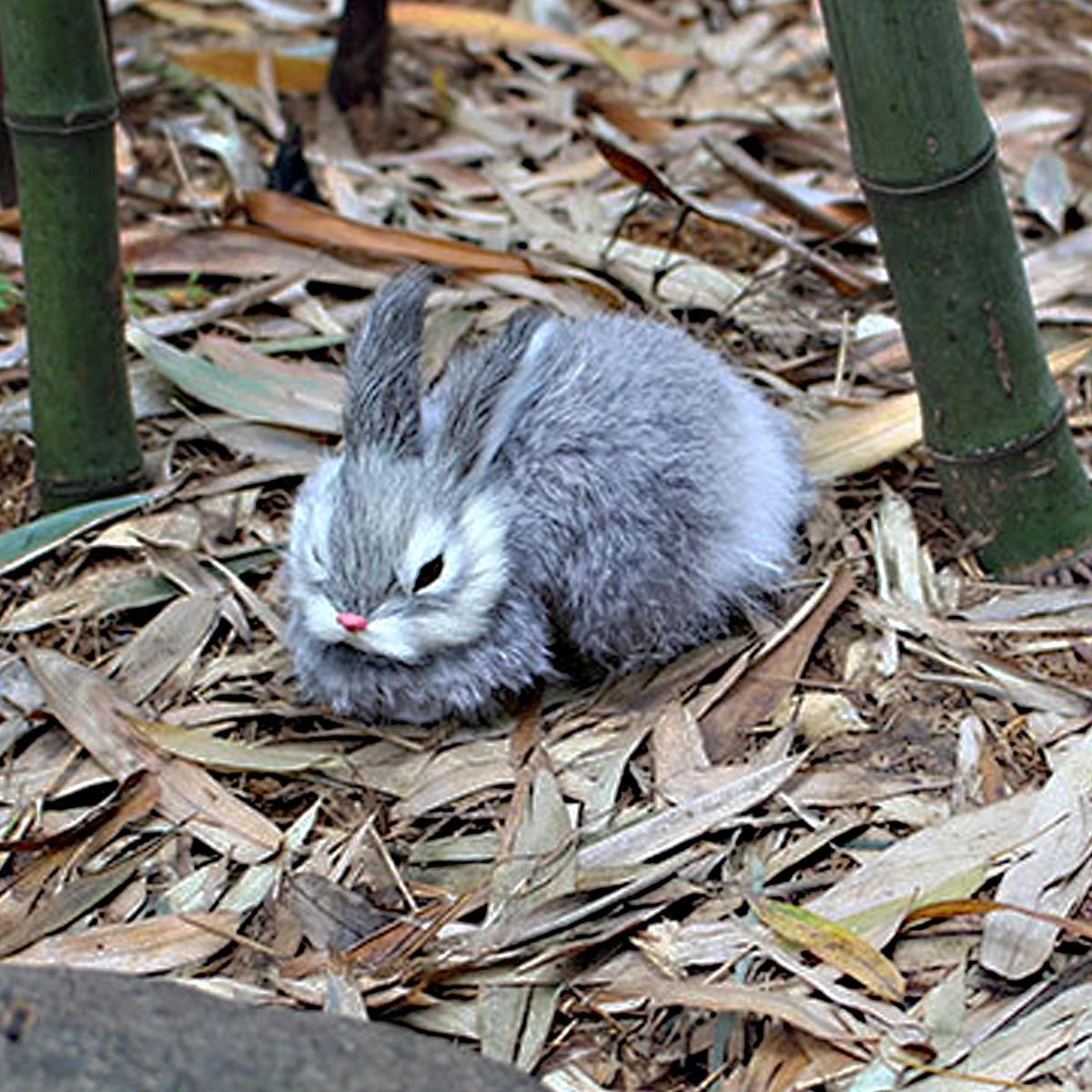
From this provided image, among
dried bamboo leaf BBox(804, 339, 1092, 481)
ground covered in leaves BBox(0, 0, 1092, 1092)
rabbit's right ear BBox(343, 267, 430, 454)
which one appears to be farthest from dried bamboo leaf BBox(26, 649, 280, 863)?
dried bamboo leaf BBox(804, 339, 1092, 481)

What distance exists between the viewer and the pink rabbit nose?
8.66 feet

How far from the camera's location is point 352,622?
104 inches

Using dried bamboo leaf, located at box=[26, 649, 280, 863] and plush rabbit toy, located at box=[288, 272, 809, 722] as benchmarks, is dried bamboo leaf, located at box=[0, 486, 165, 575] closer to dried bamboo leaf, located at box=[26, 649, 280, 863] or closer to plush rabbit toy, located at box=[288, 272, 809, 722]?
dried bamboo leaf, located at box=[26, 649, 280, 863]

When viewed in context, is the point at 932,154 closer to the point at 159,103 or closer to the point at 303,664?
the point at 303,664

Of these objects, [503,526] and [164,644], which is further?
[164,644]

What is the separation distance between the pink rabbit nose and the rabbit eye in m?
0.12

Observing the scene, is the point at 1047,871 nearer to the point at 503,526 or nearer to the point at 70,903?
the point at 503,526

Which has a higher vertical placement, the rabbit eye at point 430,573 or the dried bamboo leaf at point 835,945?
the rabbit eye at point 430,573

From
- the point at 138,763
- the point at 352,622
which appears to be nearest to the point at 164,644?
the point at 138,763

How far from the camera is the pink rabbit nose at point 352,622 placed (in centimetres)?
264

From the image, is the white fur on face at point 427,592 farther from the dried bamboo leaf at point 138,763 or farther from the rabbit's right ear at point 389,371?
the dried bamboo leaf at point 138,763

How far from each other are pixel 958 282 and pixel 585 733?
0.93 metres

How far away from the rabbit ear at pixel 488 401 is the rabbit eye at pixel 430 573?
158mm

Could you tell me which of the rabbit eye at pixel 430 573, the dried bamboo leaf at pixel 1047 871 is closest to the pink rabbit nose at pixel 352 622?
the rabbit eye at pixel 430 573
